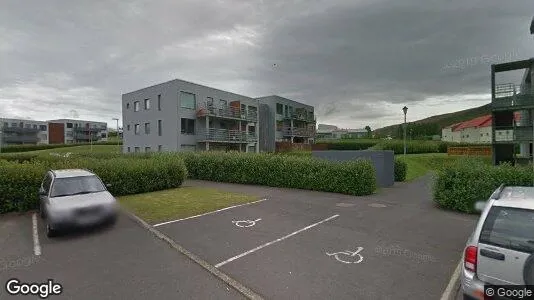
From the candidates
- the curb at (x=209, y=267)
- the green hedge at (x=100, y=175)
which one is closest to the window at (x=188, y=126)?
the green hedge at (x=100, y=175)

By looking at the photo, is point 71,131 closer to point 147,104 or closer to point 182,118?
point 147,104

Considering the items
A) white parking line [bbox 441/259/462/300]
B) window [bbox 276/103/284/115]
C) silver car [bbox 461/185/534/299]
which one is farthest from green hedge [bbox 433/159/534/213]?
window [bbox 276/103/284/115]

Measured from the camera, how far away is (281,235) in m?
7.25

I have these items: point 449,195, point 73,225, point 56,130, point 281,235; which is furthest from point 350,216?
point 56,130

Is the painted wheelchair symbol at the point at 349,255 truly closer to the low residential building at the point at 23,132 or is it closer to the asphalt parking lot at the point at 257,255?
the asphalt parking lot at the point at 257,255

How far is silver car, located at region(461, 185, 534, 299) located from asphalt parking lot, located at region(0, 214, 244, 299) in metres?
2.89

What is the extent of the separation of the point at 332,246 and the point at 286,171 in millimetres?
9116

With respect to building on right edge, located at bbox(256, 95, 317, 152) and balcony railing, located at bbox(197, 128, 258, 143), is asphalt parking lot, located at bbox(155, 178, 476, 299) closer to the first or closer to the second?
balcony railing, located at bbox(197, 128, 258, 143)

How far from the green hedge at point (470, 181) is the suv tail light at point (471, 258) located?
740 cm

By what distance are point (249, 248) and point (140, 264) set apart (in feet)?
6.80

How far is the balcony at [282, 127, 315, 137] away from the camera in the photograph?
48.3m

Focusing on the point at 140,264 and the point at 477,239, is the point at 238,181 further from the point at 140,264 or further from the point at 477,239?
the point at 477,239

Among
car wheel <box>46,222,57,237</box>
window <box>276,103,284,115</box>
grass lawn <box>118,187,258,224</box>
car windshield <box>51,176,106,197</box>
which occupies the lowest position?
grass lawn <box>118,187,258,224</box>

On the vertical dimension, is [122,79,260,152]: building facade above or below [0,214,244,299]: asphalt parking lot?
above
